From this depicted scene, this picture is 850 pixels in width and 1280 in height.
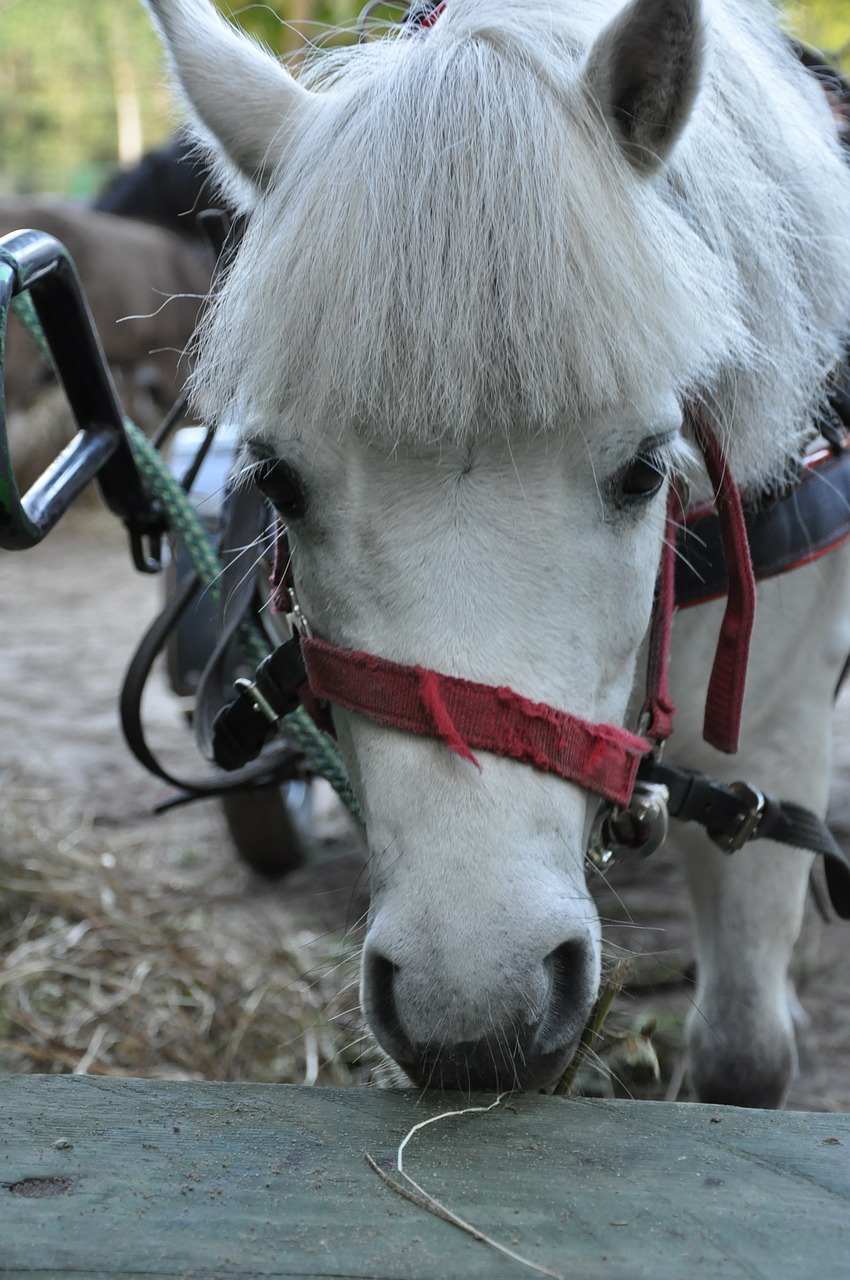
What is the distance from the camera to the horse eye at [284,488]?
1093 mm

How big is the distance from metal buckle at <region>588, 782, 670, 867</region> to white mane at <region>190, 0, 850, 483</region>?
0.41m

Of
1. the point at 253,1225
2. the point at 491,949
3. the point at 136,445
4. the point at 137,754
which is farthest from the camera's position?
the point at 137,754

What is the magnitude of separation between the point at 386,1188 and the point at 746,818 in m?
0.75

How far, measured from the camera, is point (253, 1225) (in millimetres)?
719

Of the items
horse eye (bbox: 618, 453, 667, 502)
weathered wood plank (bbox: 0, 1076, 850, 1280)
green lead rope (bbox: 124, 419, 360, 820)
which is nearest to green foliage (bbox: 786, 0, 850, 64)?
green lead rope (bbox: 124, 419, 360, 820)

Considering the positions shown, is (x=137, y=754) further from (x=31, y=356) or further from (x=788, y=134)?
(x=31, y=356)

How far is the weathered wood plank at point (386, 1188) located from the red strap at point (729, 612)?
55 centimetres

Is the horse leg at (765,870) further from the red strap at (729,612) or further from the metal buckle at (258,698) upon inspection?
the metal buckle at (258,698)

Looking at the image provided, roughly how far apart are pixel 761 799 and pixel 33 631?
196 inches

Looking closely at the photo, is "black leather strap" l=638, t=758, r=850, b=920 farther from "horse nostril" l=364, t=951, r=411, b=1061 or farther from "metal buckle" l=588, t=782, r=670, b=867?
"horse nostril" l=364, t=951, r=411, b=1061

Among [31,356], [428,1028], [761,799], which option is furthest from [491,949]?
[31,356]

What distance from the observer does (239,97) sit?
1164 mm

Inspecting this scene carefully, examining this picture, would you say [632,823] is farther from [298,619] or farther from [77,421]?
[77,421]

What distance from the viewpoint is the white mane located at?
38.5 inches
